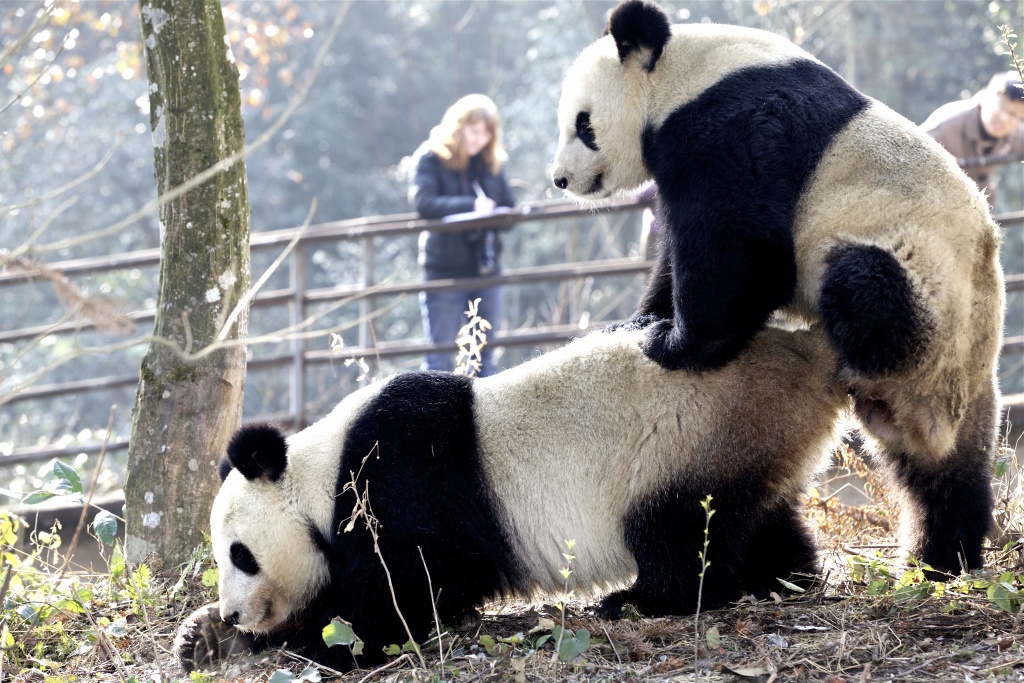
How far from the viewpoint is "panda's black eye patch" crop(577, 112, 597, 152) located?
140 inches

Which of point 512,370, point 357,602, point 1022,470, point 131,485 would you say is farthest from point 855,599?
point 131,485

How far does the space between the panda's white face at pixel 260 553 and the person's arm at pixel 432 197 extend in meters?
4.55

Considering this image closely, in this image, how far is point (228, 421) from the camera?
14.0ft

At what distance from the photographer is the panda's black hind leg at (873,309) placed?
9.57 ft

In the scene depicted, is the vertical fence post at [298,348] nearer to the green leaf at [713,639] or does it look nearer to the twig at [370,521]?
the twig at [370,521]

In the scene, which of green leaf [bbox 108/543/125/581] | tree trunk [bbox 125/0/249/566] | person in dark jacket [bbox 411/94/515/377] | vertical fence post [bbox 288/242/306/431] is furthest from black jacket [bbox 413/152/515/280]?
green leaf [bbox 108/543/125/581]

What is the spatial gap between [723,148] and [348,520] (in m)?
1.61

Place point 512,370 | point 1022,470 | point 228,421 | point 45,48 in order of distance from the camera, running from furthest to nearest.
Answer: point 45,48
point 228,421
point 1022,470
point 512,370

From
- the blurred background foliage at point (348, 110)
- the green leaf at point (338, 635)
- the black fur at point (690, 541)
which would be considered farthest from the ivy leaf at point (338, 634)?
the blurred background foliage at point (348, 110)

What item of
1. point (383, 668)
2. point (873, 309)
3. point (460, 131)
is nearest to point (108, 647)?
point (383, 668)

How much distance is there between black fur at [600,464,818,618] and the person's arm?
186 inches

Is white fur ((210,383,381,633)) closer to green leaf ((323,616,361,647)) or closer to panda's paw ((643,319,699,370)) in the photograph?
green leaf ((323,616,361,647))

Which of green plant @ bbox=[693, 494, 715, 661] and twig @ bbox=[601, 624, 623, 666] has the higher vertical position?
green plant @ bbox=[693, 494, 715, 661]

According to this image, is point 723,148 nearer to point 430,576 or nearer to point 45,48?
point 430,576
